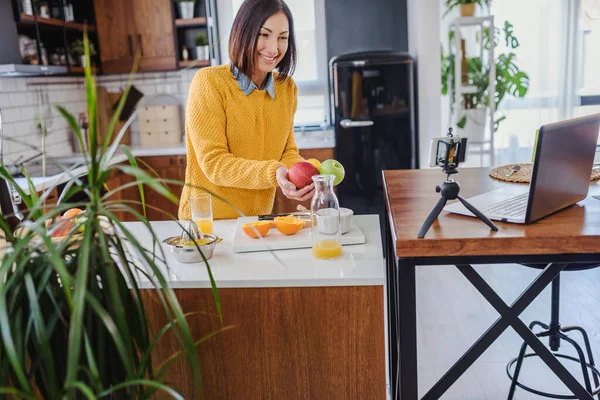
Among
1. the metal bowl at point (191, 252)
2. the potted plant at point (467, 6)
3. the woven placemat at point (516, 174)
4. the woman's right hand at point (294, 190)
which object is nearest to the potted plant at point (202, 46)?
the potted plant at point (467, 6)

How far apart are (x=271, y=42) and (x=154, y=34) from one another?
2.86 m

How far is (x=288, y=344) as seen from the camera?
1572 mm

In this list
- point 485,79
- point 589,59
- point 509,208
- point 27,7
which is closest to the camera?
point 509,208

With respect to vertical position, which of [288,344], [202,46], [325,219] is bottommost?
[288,344]

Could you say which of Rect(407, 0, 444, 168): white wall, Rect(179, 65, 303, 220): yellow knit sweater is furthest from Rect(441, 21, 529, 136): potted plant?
Rect(179, 65, 303, 220): yellow knit sweater

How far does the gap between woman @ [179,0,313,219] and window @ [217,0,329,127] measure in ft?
9.37

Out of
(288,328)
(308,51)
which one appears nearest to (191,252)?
(288,328)

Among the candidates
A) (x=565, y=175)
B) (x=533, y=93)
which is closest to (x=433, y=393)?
(x=565, y=175)

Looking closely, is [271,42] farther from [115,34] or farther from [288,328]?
[115,34]

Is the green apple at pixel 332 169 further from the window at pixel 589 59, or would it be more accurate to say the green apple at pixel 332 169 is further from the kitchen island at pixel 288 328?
the window at pixel 589 59

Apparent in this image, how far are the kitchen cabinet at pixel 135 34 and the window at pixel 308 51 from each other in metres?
0.58

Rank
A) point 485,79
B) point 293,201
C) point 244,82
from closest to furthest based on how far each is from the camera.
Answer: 1. point 244,82
2. point 293,201
3. point 485,79

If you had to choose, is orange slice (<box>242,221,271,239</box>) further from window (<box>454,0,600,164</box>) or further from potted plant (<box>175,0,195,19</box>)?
window (<box>454,0,600,164</box>)

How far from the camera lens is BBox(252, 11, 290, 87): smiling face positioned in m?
2.06
